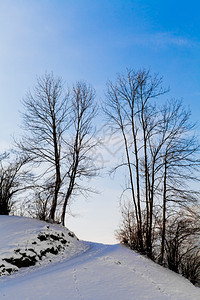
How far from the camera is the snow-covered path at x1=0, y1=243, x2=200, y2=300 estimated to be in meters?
5.61

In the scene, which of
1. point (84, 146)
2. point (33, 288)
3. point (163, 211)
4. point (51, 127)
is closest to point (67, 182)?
point (84, 146)

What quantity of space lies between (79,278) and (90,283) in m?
0.47

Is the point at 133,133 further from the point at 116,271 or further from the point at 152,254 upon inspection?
the point at 116,271

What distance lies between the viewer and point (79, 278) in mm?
6730

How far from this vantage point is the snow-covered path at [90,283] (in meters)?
5.61

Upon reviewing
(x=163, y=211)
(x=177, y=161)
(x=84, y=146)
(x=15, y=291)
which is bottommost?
(x=15, y=291)

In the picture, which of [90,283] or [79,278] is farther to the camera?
[79,278]

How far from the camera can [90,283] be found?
641 cm

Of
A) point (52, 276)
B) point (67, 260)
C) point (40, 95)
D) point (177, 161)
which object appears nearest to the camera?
A: point (52, 276)

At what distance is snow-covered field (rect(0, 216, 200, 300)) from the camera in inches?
225

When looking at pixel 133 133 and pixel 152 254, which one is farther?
pixel 133 133

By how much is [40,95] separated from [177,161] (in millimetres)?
10919

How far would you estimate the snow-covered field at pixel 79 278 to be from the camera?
5.71 metres

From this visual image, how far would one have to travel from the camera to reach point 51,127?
643 inches
